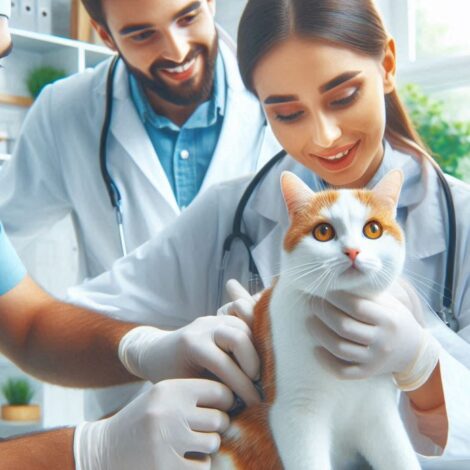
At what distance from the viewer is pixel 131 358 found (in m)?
1.02

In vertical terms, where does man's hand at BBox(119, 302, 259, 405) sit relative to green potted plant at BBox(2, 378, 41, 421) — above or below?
above

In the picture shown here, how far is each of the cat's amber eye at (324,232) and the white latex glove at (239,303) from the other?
151 millimetres

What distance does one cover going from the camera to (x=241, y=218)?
1.02 meters

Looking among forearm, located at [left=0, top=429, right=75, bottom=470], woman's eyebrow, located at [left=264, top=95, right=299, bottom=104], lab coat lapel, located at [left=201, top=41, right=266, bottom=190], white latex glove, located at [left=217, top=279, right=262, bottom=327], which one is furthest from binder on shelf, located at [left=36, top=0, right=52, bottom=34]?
forearm, located at [left=0, top=429, right=75, bottom=470]

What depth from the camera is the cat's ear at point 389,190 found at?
0.77 metres

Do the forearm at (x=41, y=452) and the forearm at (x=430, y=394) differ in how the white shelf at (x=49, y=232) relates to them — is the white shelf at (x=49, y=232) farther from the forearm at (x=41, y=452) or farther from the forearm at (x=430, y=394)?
the forearm at (x=430, y=394)

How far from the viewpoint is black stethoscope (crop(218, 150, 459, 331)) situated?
890 millimetres

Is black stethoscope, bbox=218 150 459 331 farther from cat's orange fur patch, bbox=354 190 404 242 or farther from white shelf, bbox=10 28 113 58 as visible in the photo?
white shelf, bbox=10 28 113 58

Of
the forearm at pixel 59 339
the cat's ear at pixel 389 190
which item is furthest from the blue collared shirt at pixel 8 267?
the cat's ear at pixel 389 190

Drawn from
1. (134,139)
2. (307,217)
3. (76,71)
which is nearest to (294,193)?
(307,217)

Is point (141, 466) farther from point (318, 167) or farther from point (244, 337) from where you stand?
point (318, 167)

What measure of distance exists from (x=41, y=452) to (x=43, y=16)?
24.2 inches

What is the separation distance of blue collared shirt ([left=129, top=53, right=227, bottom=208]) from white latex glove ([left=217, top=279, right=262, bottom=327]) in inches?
7.2

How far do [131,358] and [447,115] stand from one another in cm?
54
